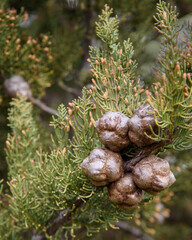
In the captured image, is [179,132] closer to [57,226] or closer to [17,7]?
[57,226]

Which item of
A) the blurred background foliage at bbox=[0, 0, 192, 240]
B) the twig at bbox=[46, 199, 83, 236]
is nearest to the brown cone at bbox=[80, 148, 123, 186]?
the twig at bbox=[46, 199, 83, 236]

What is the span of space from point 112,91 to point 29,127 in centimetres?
59

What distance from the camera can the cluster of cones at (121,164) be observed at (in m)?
0.76

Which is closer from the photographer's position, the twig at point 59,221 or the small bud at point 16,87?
the twig at point 59,221

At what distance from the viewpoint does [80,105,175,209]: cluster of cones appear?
0.76 m

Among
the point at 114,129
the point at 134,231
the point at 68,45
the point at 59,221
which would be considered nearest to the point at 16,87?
the point at 68,45

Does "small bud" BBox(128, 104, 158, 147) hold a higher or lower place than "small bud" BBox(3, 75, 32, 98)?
higher

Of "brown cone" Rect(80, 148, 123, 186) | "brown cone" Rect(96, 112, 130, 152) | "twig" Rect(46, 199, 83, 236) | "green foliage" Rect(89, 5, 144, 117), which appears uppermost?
"green foliage" Rect(89, 5, 144, 117)

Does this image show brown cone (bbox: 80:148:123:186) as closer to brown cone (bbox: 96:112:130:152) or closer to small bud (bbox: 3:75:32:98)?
brown cone (bbox: 96:112:130:152)

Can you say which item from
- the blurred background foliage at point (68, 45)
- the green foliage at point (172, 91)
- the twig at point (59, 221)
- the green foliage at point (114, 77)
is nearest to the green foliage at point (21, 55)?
the blurred background foliage at point (68, 45)

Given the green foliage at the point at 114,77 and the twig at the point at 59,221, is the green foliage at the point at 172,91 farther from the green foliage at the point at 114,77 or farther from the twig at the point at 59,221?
the twig at the point at 59,221

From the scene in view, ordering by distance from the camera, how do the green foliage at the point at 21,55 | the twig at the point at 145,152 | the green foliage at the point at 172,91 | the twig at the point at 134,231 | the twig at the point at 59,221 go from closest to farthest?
1. the green foliage at the point at 172,91
2. the twig at the point at 145,152
3. the twig at the point at 59,221
4. the green foliage at the point at 21,55
5. the twig at the point at 134,231

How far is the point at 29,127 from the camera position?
1.33 metres

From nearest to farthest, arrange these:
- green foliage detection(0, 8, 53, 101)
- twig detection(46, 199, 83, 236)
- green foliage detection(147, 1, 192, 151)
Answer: green foliage detection(147, 1, 192, 151) < twig detection(46, 199, 83, 236) < green foliage detection(0, 8, 53, 101)
